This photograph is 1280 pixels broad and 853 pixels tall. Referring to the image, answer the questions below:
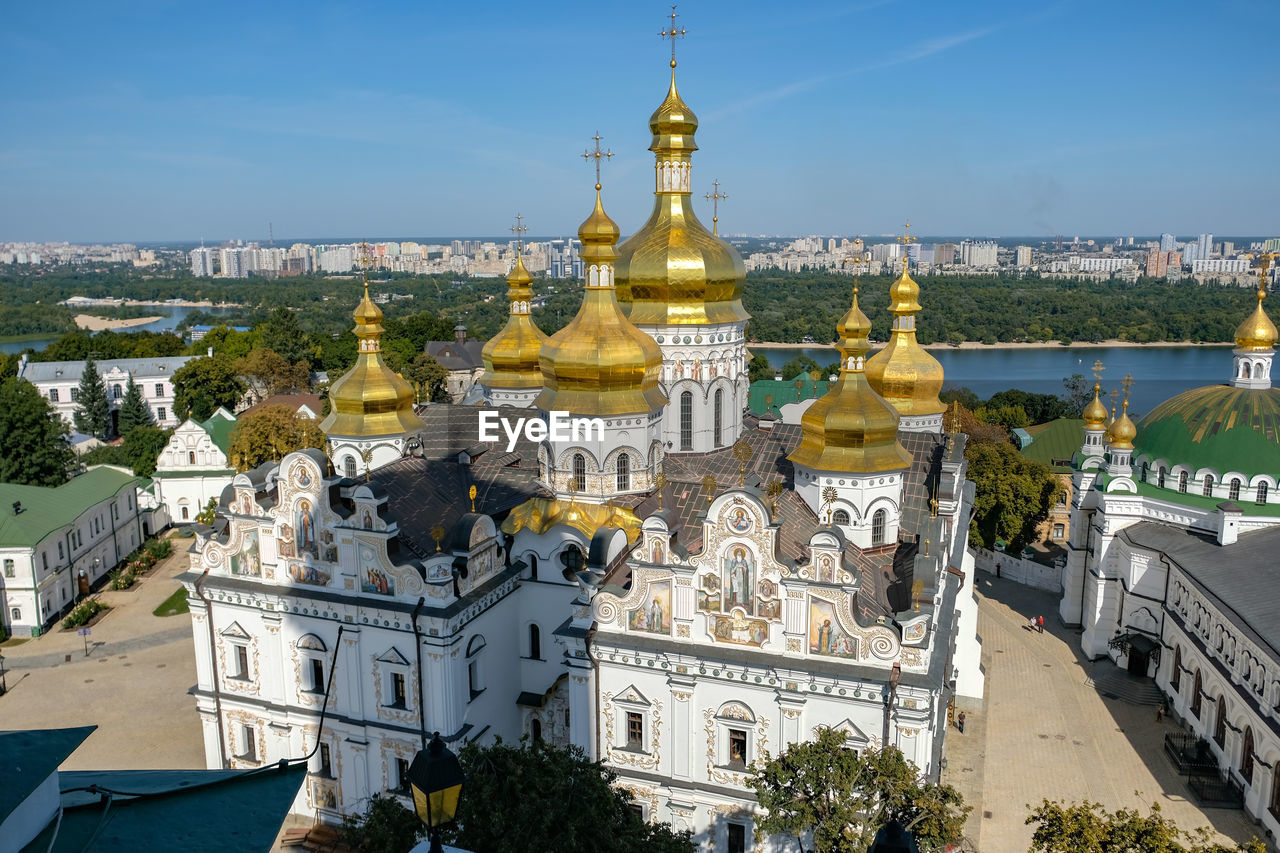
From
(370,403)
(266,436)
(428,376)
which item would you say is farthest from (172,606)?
(428,376)

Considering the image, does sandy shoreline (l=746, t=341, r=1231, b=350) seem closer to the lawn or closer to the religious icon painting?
the lawn

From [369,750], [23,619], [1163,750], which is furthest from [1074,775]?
[23,619]

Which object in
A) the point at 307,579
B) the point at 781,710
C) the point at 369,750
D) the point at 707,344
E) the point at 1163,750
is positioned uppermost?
the point at 707,344

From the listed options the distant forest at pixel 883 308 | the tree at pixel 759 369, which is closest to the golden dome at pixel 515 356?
the tree at pixel 759 369

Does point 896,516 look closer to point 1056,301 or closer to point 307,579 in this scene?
point 307,579

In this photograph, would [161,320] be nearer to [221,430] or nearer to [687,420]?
[221,430]

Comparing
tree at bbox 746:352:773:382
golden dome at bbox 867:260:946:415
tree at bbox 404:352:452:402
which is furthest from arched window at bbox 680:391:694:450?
tree at bbox 746:352:773:382
